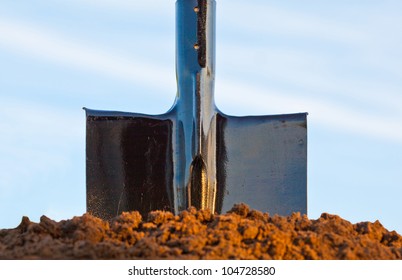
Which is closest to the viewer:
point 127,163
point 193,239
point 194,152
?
point 193,239

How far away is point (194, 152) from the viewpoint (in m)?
3.70

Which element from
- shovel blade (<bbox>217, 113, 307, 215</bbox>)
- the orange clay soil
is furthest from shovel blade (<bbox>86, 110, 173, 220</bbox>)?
the orange clay soil

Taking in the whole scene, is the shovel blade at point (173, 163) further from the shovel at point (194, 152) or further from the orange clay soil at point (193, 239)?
the orange clay soil at point (193, 239)

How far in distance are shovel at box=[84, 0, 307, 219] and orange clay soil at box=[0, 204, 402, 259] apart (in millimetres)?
936

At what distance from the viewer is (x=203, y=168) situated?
146 inches

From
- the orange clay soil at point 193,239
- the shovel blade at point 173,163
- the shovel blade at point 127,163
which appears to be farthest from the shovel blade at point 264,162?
the orange clay soil at point 193,239

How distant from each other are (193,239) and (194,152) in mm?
1384

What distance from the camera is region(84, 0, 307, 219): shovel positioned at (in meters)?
3.71

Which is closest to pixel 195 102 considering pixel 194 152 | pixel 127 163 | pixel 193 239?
pixel 194 152

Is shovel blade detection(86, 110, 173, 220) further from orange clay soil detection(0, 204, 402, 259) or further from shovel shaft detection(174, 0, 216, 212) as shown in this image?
orange clay soil detection(0, 204, 402, 259)

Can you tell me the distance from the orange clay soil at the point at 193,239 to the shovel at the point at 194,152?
3.07 feet

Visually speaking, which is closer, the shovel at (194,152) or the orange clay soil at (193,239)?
the orange clay soil at (193,239)

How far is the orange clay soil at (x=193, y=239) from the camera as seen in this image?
2.29 m

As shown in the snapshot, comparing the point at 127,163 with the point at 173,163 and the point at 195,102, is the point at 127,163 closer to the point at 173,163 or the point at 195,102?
the point at 173,163
